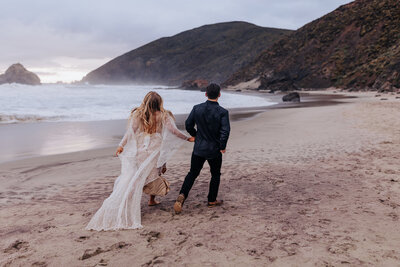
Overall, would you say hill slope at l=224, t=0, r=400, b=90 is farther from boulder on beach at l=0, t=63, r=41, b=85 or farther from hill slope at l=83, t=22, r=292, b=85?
boulder on beach at l=0, t=63, r=41, b=85

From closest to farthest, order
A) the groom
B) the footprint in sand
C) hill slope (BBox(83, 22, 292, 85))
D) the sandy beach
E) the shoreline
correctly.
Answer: the sandy beach
the footprint in sand
the groom
the shoreline
hill slope (BBox(83, 22, 292, 85))

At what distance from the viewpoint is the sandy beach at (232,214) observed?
2855 mm

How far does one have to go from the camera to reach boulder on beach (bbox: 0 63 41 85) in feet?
438

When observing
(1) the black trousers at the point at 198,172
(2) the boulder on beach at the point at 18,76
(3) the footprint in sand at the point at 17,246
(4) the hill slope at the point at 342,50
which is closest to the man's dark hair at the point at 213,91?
(1) the black trousers at the point at 198,172

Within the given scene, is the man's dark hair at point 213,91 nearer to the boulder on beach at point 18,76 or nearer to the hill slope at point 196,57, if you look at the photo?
the hill slope at point 196,57

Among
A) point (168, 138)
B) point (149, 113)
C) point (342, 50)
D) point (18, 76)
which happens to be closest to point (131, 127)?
point (149, 113)

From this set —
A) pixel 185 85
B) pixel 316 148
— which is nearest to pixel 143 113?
pixel 316 148

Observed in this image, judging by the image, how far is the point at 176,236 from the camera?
3.27 meters

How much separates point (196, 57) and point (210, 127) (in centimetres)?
17880

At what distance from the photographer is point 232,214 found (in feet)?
12.9

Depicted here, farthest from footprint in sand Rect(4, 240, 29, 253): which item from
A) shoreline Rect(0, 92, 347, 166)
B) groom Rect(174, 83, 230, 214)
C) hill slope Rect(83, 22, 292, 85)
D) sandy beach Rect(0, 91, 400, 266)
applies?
hill slope Rect(83, 22, 292, 85)

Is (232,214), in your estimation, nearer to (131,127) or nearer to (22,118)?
(131,127)

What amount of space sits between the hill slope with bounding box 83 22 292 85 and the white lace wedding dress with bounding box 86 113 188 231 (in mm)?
140439

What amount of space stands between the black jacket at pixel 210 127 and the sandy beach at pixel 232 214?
2.60 feet
